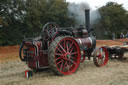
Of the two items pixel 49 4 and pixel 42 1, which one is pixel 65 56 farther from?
pixel 49 4

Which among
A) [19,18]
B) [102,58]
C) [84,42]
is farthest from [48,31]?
[19,18]

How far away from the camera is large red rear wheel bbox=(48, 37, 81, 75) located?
554cm

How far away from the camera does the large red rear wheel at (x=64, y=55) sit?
18.2 feet

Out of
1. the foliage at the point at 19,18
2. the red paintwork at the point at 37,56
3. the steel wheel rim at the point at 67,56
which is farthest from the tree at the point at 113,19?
the red paintwork at the point at 37,56

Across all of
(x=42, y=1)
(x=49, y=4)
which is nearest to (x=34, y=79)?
(x=42, y=1)

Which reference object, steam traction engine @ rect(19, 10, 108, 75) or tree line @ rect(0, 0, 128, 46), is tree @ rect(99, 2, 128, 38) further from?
steam traction engine @ rect(19, 10, 108, 75)

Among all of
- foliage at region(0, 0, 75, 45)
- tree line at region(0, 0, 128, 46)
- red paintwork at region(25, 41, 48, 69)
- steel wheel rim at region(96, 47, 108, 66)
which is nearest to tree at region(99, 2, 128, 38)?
tree line at region(0, 0, 128, 46)

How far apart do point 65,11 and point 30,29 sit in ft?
20.9

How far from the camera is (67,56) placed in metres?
6.04

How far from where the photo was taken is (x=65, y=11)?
78.9 ft

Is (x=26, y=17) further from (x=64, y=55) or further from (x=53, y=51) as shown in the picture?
(x=53, y=51)

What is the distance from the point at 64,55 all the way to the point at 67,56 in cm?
14

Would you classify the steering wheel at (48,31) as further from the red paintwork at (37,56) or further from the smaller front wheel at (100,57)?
the smaller front wheel at (100,57)

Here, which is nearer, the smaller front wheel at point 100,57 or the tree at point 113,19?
the smaller front wheel at point 100,57
